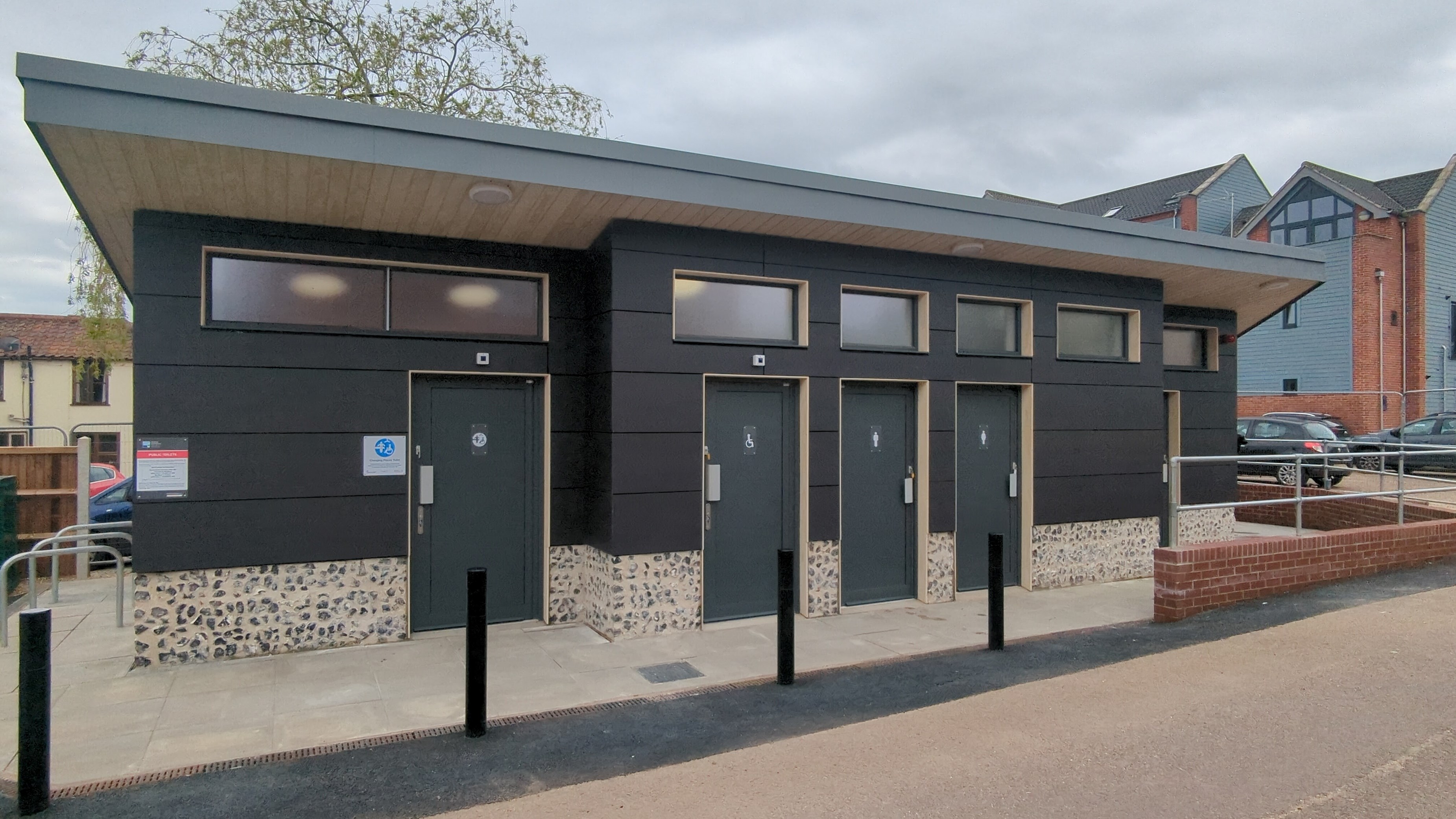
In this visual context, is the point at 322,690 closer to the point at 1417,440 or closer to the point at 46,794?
the point at 46,794

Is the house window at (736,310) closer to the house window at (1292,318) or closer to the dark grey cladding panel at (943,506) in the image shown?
the dark grey cladding panel at (943,506)

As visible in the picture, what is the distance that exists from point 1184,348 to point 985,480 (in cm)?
480

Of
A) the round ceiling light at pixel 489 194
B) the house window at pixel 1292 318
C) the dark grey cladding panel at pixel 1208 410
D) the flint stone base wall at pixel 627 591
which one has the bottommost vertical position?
the flint stone base wall at pixel 627 591

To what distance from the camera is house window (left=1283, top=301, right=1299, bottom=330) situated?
2708 cm

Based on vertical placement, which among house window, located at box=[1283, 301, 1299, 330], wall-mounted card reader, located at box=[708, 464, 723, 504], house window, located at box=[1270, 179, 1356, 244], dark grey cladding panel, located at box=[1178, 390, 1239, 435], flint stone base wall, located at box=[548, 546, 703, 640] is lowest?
flint stone base wall, located at box=[548, 546, 703, 640]

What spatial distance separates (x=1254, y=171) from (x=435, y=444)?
38.9m

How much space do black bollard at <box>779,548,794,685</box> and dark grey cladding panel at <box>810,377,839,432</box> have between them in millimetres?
2209

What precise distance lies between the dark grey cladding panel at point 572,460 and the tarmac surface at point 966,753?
2.61 meters

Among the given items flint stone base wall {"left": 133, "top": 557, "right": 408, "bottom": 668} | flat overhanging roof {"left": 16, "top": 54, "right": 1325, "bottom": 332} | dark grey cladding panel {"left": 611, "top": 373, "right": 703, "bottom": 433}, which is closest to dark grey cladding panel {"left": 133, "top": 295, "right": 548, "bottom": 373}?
flat overhanging roof {"left": 16, "top": 54, "right": 1325, "bottom": 332}

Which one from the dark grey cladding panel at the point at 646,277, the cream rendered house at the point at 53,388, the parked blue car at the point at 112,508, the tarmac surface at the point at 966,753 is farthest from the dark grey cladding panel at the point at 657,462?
the cream rendered house at the point at 53,388

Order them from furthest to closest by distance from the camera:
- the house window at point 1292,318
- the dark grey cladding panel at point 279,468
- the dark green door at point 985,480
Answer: the house window at point 1292,318 < the dark green door at point 985,480 < the dark grey cladding panel at point 279,468

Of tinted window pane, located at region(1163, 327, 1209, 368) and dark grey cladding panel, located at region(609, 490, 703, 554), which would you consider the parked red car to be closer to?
dark grey cladding panel, located at region(609, 490, 703, 554)

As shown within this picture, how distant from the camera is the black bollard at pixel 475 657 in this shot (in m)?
4.89

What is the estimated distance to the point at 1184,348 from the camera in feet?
38.5
